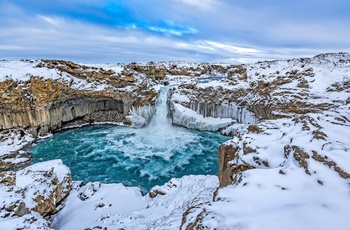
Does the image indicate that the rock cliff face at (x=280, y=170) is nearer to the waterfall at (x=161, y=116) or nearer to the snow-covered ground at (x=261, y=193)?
the snow-covered ground at (x=261, y=193)

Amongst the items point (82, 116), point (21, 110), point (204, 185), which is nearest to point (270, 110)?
point (204, 185)

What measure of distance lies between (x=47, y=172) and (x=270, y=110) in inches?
625

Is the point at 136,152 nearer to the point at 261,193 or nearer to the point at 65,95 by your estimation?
the point at 65,95

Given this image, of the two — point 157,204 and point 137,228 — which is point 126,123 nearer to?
point 157,204

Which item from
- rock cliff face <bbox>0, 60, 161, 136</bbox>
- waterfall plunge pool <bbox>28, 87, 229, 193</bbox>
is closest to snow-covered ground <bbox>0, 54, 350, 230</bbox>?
waterfall plunge pool <bbox>28, 87, 229, 193</bbox>

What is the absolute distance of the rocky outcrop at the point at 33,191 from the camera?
7008mm

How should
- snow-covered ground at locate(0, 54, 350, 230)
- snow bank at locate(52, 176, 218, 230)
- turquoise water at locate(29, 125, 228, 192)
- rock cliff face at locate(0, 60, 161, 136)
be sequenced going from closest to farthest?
snow-covered ground at locate(0, 54, 350, 230), snow bank at locate(52, 176, 218, 230), turquoise water at locate(29, 125, 228, 192), rock cliff face at locate(0, 60, 161, 136)

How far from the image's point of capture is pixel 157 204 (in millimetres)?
8969

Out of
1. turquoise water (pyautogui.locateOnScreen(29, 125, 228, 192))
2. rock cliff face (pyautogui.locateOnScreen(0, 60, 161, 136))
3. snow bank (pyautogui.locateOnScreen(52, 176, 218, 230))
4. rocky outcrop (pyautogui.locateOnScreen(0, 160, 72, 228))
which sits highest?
rock cliff face (pyautogui.locateOnScreen(0, 60, 161, 136))

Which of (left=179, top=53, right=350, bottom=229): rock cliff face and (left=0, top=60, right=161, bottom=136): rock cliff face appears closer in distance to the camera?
(left=179, top=53, right=350, bottom=229): rock cliff face

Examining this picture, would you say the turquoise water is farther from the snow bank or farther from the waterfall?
the snow bank

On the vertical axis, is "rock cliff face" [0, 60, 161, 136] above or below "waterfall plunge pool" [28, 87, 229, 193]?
above

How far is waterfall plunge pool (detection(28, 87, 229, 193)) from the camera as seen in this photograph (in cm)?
1468

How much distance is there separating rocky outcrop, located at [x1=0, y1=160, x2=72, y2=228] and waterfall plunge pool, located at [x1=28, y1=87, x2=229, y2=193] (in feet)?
14.0
